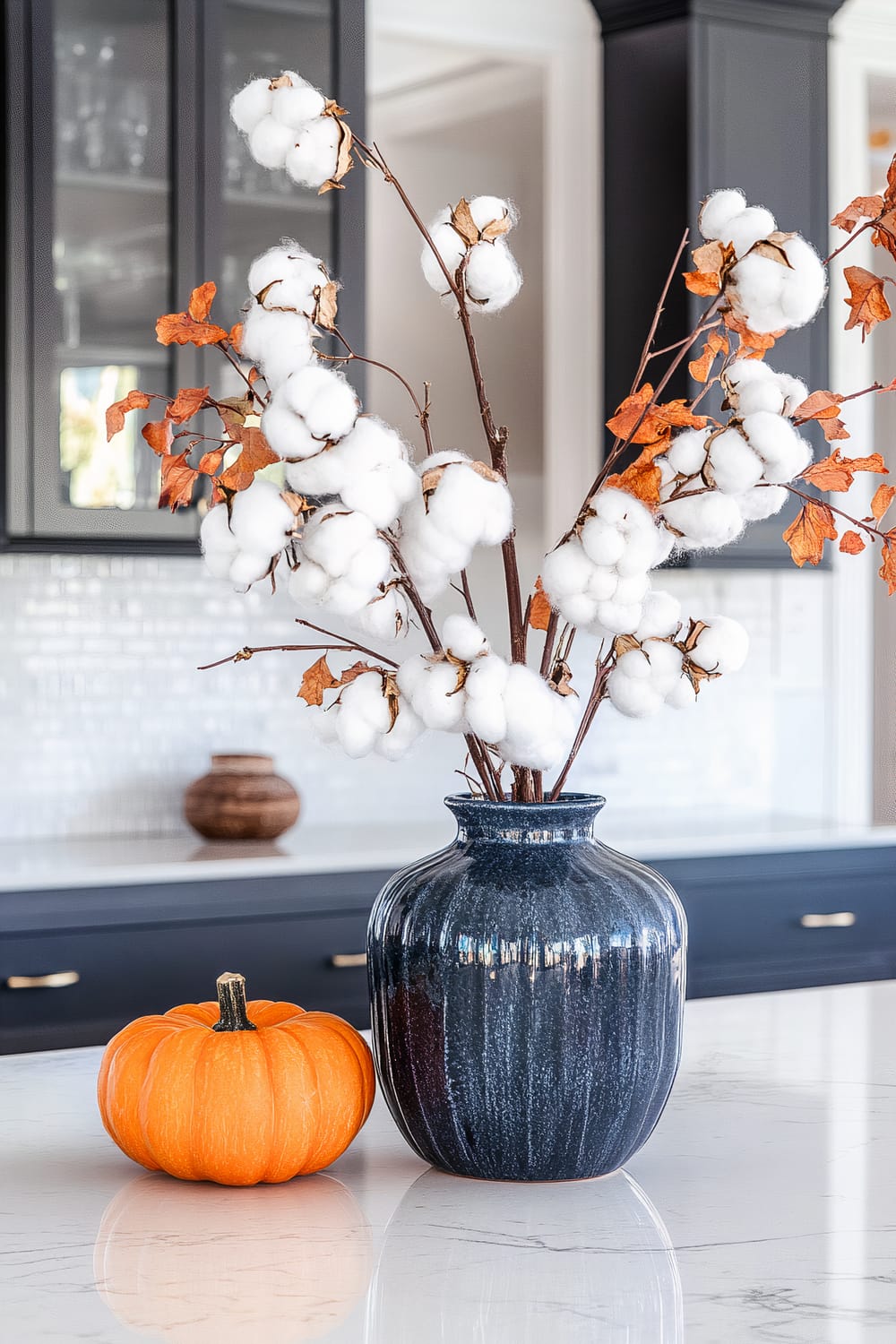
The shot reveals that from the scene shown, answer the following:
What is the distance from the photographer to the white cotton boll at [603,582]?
3.46 ft

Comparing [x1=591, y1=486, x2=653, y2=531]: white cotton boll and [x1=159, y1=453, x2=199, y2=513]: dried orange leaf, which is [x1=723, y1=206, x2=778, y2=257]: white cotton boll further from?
[x1=159, y1=453, x2=199, y2=513]: dried orange leaf

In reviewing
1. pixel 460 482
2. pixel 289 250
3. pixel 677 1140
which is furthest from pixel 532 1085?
pixel 289 250

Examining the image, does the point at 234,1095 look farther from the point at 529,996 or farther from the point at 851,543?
the point at 851,543

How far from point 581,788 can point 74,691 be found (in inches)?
45.0

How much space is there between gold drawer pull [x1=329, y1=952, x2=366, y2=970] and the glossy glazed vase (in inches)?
75.2

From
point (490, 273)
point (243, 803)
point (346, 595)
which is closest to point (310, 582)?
point (346, 595)

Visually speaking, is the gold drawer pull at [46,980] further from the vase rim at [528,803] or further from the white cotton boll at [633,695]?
the white cotton boll at [633,695]

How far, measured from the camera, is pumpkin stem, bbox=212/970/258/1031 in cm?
114

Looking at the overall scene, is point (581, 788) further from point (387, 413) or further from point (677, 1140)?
point (677, 1140)

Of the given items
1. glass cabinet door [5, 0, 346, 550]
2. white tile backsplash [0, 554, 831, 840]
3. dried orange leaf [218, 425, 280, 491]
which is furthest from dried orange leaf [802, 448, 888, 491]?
white tile backsplash [0, 554, 831, 840]

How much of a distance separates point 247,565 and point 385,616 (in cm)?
12

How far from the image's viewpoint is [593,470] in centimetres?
382

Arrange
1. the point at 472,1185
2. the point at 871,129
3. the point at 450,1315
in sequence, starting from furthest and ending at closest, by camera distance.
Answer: the point at 871,129
the point at 472,1185
the point at 450,1315

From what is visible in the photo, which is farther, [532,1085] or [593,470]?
[593,470]
